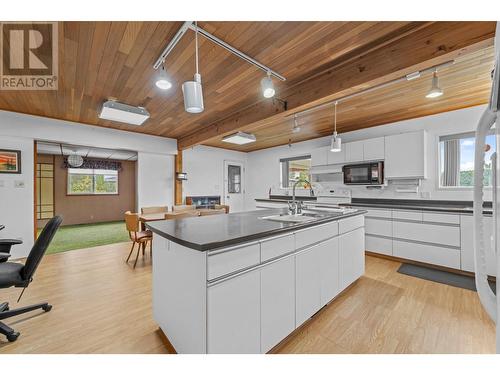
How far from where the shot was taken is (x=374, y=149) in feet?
12.8

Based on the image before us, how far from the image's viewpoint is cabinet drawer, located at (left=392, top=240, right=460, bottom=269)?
297cm

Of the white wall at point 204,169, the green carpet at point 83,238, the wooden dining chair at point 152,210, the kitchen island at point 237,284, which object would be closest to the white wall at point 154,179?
the white wall at point 204,169

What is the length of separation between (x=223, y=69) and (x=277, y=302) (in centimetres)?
218

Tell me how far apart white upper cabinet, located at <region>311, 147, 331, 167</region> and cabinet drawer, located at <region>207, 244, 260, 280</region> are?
3676mm

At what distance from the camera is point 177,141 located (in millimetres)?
5344

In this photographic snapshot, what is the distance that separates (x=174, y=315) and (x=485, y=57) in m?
3.44

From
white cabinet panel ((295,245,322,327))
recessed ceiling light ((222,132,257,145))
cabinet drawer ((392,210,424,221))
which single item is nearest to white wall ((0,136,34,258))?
recessed ceiling light ((222,132,257,145))

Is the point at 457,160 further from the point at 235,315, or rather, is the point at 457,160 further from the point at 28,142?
the point at 28,142

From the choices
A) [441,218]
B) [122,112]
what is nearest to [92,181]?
[122,112]

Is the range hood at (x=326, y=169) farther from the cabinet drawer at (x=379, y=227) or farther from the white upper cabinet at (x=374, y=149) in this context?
the cabinet drawer at (x=379, y=227)

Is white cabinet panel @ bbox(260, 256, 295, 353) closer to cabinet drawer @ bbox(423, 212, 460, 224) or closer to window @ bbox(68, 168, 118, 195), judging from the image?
cabinet drawer @ bbox(423, 212, 460, 224)

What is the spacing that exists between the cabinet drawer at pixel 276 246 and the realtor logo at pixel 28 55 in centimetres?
226

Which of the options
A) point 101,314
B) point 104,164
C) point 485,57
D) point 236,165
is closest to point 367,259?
point 485,57

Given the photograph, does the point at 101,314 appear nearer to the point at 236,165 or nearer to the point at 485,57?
the point at 485,57
